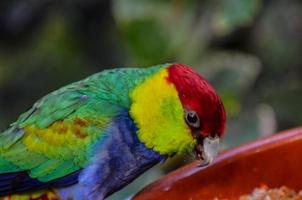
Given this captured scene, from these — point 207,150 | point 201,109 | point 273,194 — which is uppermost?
point 201,109

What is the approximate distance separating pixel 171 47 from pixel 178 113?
3.33 ft

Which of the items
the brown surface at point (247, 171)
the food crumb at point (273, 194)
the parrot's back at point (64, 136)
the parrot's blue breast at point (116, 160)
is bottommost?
the food crumb at point (273, 194)

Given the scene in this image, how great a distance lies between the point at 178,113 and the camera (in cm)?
244

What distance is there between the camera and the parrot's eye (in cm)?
239

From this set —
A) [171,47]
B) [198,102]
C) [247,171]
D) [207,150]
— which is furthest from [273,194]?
[171,47]

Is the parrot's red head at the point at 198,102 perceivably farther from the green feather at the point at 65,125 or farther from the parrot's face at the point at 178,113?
the green feather at the point at 65,125

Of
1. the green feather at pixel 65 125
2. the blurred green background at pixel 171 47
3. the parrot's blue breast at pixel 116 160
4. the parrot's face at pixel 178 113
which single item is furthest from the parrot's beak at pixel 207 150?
the blurred green background at pixel 171 47

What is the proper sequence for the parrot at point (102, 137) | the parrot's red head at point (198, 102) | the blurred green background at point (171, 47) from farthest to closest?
the blurred green background at point (171, 47) → the parrot at point (102, 137) → the parrot's red head at point (198, 102)

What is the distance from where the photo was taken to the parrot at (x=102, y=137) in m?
2.44

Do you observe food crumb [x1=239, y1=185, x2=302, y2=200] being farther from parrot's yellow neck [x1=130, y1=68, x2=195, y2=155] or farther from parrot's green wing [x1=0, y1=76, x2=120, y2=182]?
parrot's green wing [x1=0, y1=76, x2=120, y2=182]

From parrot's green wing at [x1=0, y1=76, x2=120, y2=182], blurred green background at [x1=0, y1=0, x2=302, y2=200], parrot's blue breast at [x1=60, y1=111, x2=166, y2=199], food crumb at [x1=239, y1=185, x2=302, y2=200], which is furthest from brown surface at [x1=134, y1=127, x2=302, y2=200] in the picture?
blurred green background at [x1=0, y1=0, x2=302, y2=200]

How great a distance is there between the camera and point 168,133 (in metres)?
2.46

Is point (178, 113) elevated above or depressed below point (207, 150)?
above

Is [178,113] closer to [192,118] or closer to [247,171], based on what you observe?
[192,118]
